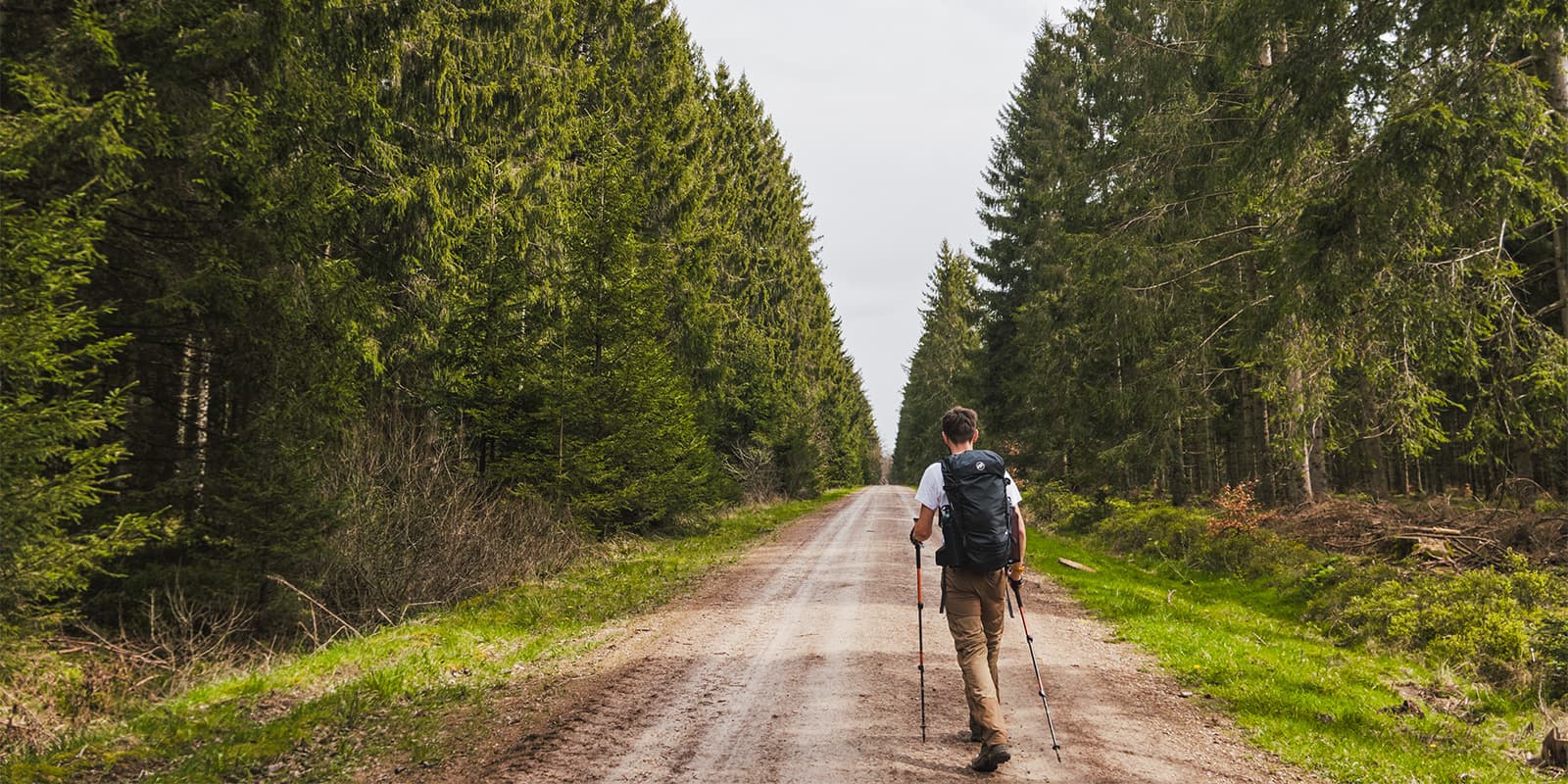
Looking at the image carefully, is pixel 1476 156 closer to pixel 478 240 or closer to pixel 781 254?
pixel 478 240

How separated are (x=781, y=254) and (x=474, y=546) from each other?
91.4 ft

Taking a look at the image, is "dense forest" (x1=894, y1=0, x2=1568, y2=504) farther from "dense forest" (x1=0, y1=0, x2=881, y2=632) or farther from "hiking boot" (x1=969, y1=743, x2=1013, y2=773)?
"dense forest" (x1=0, y1=0, x2=881, y2=632)

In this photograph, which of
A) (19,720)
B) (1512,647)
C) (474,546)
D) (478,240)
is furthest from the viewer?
(478,240)

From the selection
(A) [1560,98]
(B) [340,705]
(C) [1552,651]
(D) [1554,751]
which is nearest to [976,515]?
(D) [1554,751]

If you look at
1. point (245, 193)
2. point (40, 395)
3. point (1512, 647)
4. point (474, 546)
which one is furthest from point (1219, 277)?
→ point (40, 395)

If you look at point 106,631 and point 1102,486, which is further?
point 1102,486

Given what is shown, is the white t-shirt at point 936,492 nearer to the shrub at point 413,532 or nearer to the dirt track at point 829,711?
the dirt track at point 829,711

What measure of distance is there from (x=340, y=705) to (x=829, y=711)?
389cm

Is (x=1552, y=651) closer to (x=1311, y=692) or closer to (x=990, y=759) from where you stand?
(x=1311, y=692)

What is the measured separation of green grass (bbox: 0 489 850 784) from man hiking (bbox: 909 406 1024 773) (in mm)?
3662

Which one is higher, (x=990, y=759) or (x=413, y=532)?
(x=413, y=532)

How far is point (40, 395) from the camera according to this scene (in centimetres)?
637

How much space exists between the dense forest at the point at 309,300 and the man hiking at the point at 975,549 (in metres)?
6.48

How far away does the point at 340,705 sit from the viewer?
6387mm
